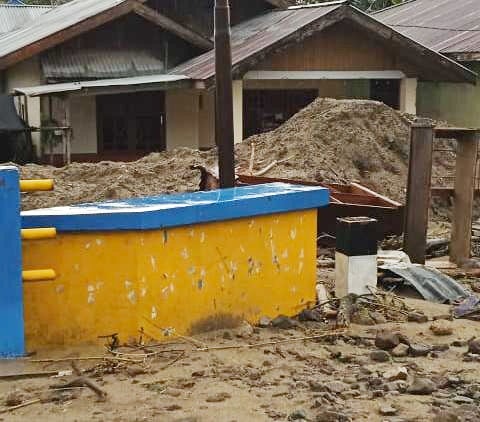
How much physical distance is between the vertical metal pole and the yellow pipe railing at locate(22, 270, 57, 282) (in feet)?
11.1

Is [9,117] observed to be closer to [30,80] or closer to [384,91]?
[30,80]

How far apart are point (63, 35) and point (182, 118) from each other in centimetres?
395

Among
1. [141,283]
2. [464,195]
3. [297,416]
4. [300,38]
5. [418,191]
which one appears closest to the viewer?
[297,416]

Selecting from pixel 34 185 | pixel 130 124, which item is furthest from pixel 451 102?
pixel 34 185

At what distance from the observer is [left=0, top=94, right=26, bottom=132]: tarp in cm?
2044

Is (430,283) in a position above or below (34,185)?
below

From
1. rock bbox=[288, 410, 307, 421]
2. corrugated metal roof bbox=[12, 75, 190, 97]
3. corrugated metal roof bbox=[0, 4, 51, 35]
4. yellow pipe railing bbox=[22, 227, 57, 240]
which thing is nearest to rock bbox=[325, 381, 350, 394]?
Result: rock bbox=[288, 410, 307, 421]

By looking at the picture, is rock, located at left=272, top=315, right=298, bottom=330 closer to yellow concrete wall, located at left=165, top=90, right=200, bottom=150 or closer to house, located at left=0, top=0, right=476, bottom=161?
house, located at left=0, top=0, right=476, bottom=161

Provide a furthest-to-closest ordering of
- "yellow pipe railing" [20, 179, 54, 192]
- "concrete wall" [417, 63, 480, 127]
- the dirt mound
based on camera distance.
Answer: "concrete wall" [417, 63, 480, 127], the dirt mound, "yellow pipe railing" [20, 179, 54, 192]

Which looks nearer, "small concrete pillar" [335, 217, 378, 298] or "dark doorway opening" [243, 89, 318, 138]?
"small concrete pillar" [335, 217, 378, 298]

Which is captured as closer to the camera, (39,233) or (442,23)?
(39,233)

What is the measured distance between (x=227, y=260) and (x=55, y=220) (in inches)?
53.0

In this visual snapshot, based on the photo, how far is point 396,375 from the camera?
5.75m

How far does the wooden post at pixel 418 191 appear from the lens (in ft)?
32.7
